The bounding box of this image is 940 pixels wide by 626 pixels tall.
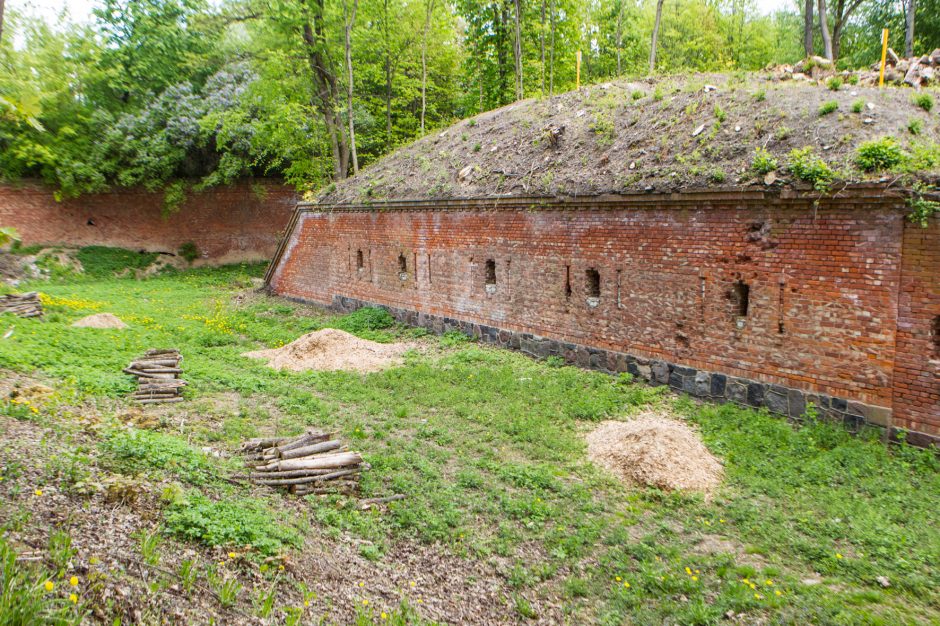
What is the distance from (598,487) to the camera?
7.50 m

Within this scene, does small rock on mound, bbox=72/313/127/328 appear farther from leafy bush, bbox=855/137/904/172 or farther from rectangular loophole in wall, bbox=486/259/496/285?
leafy bush, bbox=855/137/904/172

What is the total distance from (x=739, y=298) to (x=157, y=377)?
9.28 m

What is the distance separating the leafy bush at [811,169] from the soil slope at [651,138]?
0.17 meters

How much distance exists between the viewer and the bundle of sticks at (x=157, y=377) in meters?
9.73

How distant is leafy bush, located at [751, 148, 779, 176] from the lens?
9.34m

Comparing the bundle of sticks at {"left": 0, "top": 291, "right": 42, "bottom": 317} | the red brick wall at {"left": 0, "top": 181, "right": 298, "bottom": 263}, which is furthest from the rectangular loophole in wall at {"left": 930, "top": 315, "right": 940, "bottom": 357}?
the red brick wall at {"left": 0, "top": 181, "right": 298, "bottom": 263}

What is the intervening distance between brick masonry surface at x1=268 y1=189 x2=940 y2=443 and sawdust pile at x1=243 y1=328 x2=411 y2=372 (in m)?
2.22

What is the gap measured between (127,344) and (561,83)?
70.2ft

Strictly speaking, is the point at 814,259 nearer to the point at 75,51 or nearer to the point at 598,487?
the point at 598,487

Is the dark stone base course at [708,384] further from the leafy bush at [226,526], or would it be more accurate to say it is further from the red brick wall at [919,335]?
the leafy bush at [226,526]

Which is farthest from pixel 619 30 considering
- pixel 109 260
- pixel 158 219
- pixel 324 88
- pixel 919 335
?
pixel 919 335

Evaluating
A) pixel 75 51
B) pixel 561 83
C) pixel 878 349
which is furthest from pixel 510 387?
pixel 75 51

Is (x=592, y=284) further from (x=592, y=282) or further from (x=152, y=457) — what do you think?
(x=152, y=457)

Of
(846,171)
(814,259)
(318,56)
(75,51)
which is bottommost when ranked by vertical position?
(814,259)
